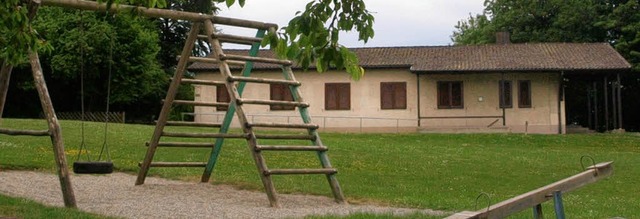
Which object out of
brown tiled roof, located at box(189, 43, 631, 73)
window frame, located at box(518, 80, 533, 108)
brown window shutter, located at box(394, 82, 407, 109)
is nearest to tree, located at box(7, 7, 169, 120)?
brown tiled roof, located at box(189, 43, 631, 73)

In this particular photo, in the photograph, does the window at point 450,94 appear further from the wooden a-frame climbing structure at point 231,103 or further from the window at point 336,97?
the wooden a-frame climbing structure at point 231,103

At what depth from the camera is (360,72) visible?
7.50 meters

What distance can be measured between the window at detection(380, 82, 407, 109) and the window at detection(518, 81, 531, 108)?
5625mm

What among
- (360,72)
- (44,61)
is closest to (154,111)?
(44,61)

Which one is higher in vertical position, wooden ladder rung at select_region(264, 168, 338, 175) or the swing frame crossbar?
the swing frame crossbar

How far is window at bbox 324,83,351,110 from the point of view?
4366cm

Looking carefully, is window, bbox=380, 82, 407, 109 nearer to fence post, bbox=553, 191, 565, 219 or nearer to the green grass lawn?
the green grass lawn

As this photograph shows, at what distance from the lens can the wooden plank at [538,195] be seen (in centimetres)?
536

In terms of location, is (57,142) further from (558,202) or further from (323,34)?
(558,202)

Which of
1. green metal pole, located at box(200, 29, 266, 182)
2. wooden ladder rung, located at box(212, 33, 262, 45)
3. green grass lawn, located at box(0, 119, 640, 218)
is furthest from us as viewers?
green grass lawn, located at box(0, 119, 640, 218)

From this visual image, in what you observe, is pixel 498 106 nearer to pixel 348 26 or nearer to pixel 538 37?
pixel 538 37

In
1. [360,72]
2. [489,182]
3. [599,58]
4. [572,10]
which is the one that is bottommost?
[489,182]

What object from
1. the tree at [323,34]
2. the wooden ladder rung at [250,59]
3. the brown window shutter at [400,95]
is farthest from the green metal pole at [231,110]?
the brown window shutter at [400,95]

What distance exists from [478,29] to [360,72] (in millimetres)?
60469
